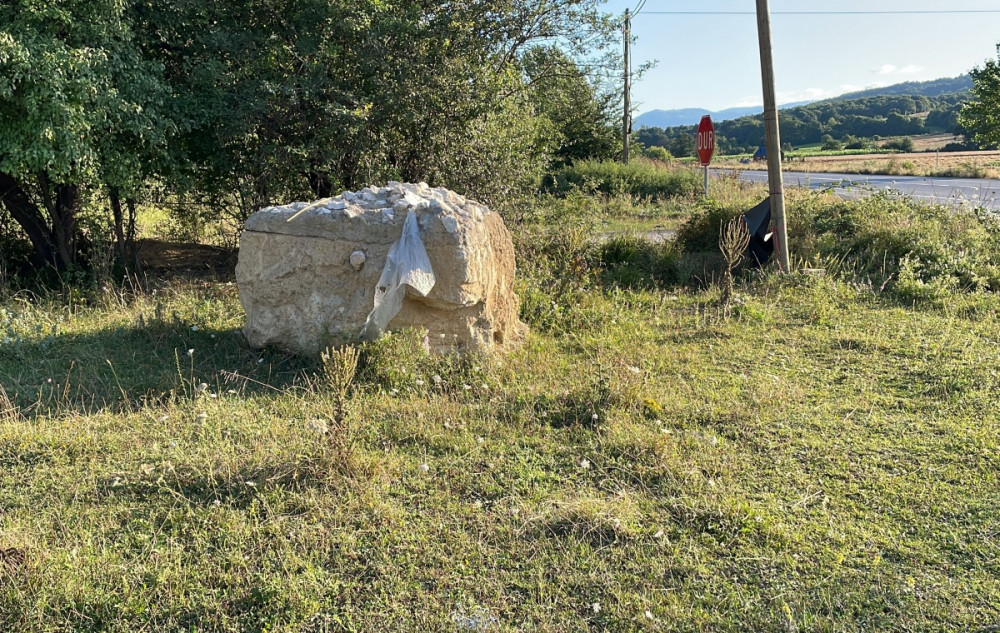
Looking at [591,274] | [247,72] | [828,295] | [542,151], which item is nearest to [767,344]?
[828,295]

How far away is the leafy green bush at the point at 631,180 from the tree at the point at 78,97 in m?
12.2

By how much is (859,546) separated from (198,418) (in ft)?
13.1

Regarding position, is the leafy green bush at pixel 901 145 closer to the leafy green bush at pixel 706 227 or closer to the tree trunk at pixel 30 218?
the leafy green bush at pixel 706 227

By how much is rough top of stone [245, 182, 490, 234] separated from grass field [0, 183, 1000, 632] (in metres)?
1.08

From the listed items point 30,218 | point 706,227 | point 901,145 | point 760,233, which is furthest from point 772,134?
point 901,145

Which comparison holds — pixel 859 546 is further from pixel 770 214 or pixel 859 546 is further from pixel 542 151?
pixel 542 151

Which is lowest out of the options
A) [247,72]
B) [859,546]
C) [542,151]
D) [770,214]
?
[859,546]

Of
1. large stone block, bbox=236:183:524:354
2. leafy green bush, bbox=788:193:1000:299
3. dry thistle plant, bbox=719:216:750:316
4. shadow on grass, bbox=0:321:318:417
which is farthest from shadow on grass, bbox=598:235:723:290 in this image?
shadow on grass, bbox=0:321:318:417

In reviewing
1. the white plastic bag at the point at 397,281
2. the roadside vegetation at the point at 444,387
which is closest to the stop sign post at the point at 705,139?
the roadside vegetation at the point at 444,387

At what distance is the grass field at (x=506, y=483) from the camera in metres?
2.87

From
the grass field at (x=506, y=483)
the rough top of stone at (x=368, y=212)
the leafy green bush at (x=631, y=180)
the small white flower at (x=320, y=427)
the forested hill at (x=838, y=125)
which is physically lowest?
the grass field at (x=506, y=483)

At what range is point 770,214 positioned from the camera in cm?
919

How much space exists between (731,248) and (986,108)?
52.9 feet

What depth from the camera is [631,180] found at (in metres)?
19.9
